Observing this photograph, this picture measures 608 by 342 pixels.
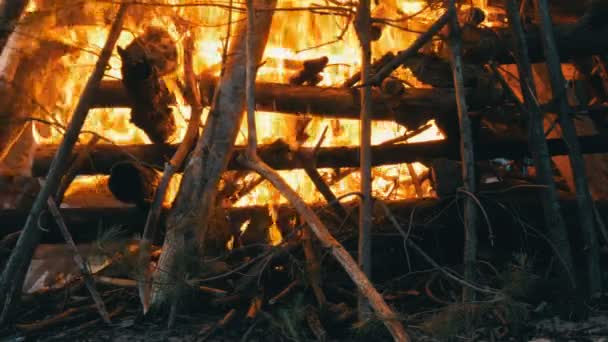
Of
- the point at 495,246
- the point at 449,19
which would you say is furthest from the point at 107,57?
the point at 495,246

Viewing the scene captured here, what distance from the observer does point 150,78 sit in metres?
4.50

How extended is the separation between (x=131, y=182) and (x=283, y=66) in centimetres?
156

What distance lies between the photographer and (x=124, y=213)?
16.4ft

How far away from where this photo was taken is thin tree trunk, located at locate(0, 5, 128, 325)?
4.17 m

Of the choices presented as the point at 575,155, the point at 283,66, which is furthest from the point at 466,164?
the point at 283,66

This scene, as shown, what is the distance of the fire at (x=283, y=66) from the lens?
4.77 meters

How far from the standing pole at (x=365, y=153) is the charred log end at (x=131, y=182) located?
4.98ft

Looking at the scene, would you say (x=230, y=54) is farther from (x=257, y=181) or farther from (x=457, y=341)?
(x=457, y=341)

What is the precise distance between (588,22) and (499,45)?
78cm

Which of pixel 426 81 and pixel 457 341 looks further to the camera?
pixel 426 81

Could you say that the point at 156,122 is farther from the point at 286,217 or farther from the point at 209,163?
the point at 286,217

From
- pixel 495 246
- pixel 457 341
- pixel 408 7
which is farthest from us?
pixel 408 7

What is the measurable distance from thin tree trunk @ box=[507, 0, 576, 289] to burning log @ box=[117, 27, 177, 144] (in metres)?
2.41

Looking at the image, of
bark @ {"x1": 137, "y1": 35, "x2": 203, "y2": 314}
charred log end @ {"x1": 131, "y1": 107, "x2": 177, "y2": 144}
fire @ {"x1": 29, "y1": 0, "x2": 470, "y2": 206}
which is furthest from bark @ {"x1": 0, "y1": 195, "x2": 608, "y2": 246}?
charred log end @ {"x1": 131, "y1": 107, "x2": 177, "y2": 144}
